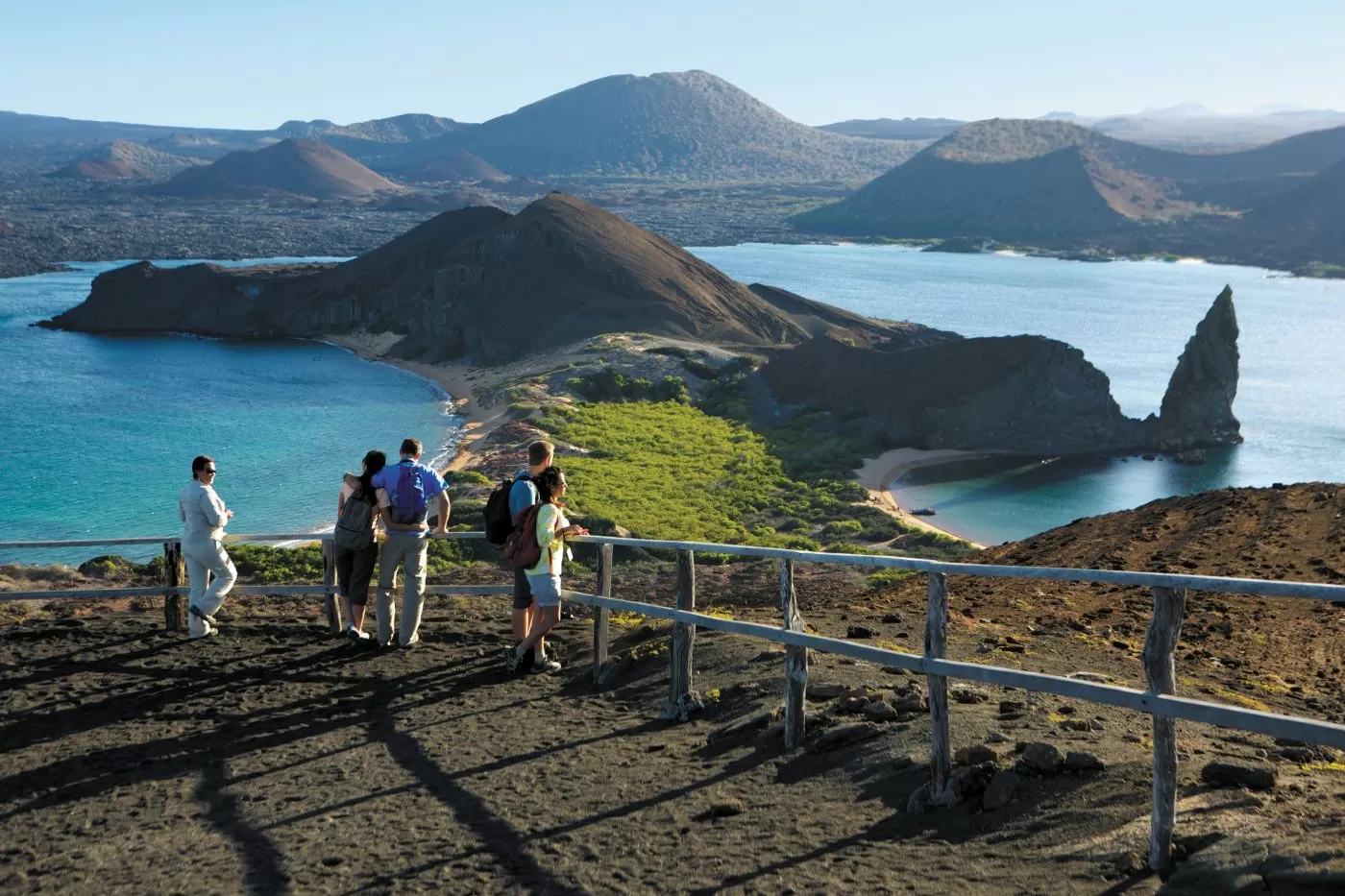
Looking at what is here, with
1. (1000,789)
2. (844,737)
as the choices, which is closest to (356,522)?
(844,737)

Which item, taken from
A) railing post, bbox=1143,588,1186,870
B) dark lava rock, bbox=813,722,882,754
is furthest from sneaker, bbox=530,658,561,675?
railing post, bbox=1143,588,1186,870

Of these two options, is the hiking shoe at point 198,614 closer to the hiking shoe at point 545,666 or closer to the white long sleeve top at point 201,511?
the white long sleeve top at point 201,511

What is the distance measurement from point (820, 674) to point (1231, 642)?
16.9 ft

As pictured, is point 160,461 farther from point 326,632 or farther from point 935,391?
point 326,632

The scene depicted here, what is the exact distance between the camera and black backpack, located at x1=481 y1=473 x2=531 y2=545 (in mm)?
10680

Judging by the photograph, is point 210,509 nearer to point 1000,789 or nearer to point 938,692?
point 938,692

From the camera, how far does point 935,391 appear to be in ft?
214

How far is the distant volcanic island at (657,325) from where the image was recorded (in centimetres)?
6575

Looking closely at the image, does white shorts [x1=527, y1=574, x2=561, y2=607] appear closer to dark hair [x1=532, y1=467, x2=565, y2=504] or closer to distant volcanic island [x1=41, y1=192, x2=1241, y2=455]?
dark hair [x1=532, y1=467, x2=565, y2=504]

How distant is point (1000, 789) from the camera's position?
6.93 metres

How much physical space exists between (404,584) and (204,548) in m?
2.15

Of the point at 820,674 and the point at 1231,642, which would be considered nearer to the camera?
the point at 820,674

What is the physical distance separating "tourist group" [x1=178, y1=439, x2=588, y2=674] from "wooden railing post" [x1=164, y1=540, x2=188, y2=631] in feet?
0.80

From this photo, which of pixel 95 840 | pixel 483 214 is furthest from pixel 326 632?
pixel 483 214
